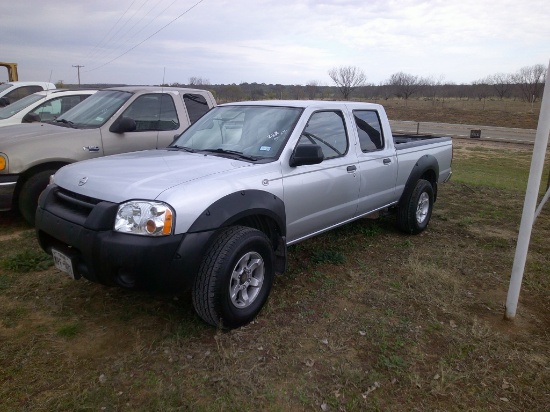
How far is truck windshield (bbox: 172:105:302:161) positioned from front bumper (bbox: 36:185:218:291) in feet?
3.72

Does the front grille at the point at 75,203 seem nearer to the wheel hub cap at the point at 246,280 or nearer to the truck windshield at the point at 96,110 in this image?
the wheel hub cap at the point at 246,280

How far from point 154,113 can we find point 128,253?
4.01m

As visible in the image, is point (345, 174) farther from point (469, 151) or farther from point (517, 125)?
point (517, 125)

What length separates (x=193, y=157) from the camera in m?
3.74

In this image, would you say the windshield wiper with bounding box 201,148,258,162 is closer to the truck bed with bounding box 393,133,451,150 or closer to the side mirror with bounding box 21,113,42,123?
the truck bed with bounding box 393,133,451,150

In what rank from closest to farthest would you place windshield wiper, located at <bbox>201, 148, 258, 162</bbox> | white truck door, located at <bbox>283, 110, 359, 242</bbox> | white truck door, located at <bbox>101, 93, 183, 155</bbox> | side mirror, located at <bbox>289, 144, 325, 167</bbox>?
side mirror, located at <bbox>289, 144, 325, 167</bbox> → windshield wiper, located at <bbox>201, 148, 258, 162</bbox> → white truck door, located at <bbox>283, 110, 359, 242</bbox> → white truck door, located at <bbox>101, 93, 183, 155</bbox>

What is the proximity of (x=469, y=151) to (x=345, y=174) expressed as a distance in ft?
48.4

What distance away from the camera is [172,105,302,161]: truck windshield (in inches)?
150

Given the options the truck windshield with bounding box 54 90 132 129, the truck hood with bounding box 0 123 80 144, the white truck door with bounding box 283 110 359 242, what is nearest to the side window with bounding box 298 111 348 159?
the white truck door with bounding box 283 110 359 242

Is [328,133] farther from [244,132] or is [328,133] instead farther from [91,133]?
[91,133]

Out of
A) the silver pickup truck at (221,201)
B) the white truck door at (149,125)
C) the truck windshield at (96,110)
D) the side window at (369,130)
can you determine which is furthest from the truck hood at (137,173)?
the truck windshield at (96,110)

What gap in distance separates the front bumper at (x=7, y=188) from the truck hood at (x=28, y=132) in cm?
38

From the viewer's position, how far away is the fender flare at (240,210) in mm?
2955

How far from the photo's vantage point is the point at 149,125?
619cm
